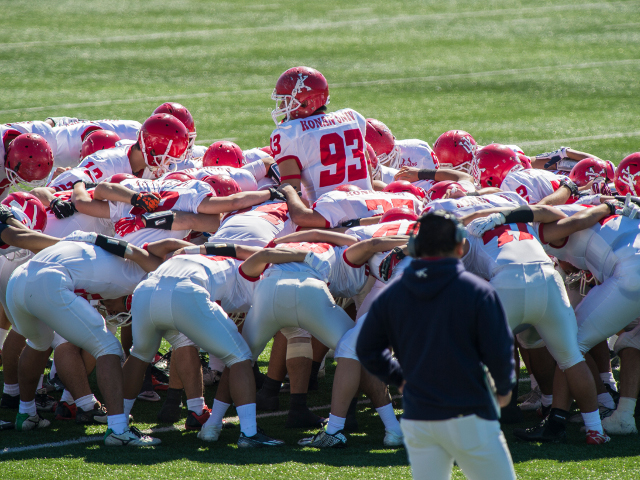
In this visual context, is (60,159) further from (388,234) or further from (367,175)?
(388,234)

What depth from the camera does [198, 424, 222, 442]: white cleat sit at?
4762 mm

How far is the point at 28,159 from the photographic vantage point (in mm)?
6273

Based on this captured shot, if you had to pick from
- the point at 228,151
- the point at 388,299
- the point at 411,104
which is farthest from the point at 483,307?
the point at 411,104

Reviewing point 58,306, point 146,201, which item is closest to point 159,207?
point 146,201

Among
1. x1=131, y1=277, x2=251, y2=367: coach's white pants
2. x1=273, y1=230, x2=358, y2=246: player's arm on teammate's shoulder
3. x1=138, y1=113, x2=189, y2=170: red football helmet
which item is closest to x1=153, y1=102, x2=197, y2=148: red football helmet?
x1=138, y1=113, x2=189, y2=170: red football helmet

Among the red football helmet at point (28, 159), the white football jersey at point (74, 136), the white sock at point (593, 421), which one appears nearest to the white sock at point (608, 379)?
the white sock at point (593, 421)

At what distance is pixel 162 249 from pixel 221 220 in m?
0.78

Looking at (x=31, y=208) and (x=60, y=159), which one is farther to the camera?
(x=60, y=159)

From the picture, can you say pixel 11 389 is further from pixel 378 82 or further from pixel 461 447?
pixel 378 82

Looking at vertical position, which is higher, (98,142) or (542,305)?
(98,142)

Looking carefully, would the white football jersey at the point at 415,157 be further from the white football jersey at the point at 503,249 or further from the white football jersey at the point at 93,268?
the white football jersey at the point at 93,268

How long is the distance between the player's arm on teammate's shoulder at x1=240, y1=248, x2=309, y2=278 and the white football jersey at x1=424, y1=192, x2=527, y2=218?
0.94 m

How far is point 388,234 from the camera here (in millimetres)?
5000

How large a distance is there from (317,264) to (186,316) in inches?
32.7
